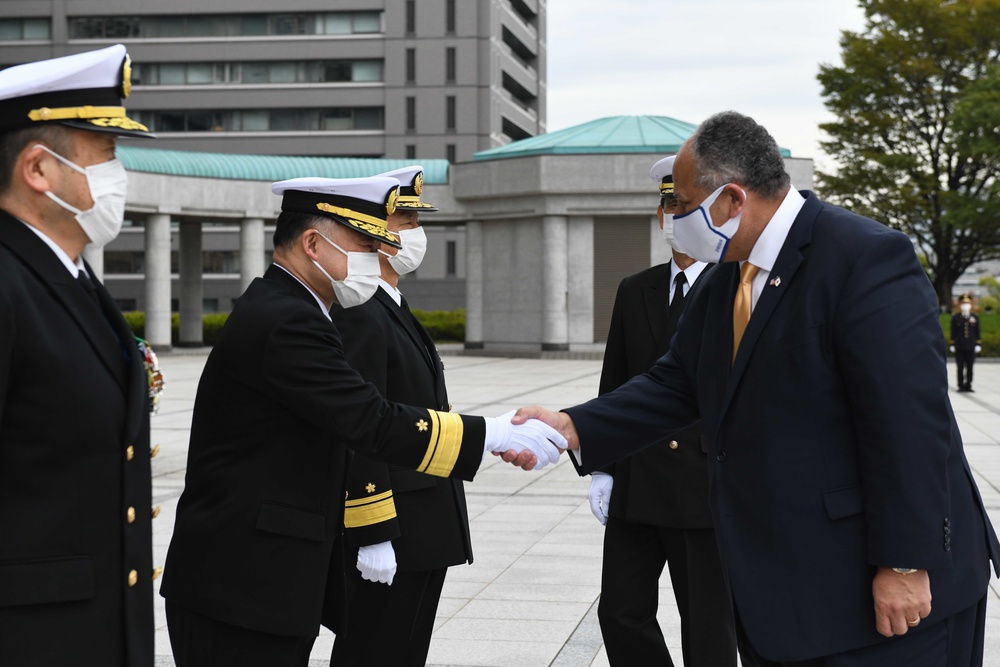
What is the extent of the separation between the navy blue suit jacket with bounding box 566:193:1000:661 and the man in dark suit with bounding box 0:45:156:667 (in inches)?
61.9

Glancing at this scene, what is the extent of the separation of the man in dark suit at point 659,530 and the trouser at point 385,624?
0.80 m

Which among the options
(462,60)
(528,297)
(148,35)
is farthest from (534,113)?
(528,297)

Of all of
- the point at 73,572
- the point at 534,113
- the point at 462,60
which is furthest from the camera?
the point at 534,113

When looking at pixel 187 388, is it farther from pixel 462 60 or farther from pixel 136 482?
pixel 462 60

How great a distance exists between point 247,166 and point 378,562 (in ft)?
110

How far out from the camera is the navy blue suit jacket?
291 centimetres

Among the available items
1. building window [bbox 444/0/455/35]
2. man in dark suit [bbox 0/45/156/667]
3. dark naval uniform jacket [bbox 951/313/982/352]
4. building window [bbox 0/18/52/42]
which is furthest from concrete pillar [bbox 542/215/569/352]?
building window [bbox 0/18/52/42]

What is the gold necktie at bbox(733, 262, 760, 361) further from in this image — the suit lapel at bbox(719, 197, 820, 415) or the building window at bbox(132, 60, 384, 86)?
the building window at bbox(132, 60, 384, 86)

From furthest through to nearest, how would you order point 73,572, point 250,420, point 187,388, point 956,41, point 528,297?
point 956,41 < point 528,297 < point 187,388 < point 250,420 < point 73,572

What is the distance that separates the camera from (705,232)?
11.0 feet

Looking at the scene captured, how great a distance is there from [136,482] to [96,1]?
6769 cm

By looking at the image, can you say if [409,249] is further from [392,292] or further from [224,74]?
[224,74]

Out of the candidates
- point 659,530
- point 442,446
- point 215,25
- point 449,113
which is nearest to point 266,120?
point 215,25

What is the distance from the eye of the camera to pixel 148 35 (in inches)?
2579
